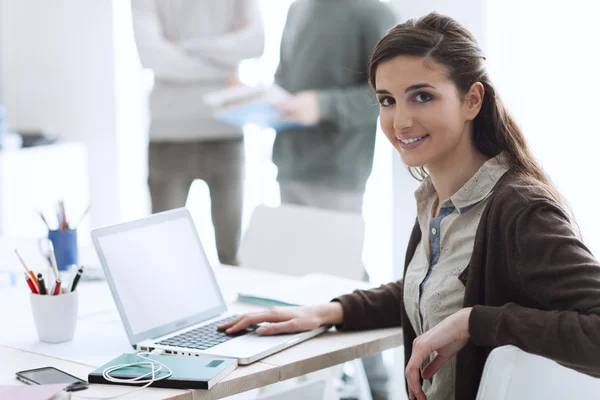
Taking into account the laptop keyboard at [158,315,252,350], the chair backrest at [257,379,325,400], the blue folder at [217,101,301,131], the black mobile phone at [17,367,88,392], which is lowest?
the chair backrest at [257,379,325,400]

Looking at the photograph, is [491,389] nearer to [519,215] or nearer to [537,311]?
[537,311]

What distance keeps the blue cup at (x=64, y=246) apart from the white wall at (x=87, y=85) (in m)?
2.29

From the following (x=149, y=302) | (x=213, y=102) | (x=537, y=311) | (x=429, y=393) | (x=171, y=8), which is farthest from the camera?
(x=171, y=8)

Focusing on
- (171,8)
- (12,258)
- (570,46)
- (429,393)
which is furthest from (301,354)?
(171,8)

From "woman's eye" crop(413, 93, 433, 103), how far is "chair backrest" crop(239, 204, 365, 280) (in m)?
0.90

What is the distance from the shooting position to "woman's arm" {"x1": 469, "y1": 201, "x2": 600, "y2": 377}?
1.26 meters

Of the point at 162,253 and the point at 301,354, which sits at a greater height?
the point at 162,253

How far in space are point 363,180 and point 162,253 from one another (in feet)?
4.88

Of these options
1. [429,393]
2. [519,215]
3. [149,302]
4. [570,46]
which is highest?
[570,46]

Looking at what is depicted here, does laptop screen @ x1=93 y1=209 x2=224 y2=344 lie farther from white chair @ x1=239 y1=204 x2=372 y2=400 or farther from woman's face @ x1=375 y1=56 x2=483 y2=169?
white chair @ x1=239 y1=204 x2=372 y2=400

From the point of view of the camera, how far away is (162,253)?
1.79m

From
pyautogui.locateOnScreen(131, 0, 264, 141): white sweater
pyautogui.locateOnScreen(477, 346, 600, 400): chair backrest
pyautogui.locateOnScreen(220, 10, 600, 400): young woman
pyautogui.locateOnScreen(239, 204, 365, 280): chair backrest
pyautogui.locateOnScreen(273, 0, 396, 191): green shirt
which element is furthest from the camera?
pyautogui.locateOnScreen(131, 0, 264, 141): white sweater

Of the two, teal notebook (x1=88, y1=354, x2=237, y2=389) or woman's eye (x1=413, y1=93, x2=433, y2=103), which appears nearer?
teal notebook (x1=88, y1=354, x2=237, y2=389)

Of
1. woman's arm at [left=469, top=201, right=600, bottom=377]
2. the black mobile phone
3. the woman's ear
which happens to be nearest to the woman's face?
the woman's ear
